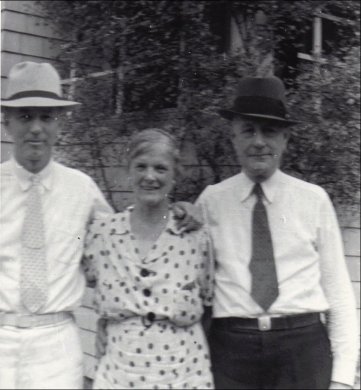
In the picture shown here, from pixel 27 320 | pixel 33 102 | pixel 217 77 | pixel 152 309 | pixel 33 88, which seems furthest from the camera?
pixel 217 77

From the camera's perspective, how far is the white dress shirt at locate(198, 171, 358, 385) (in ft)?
8.14

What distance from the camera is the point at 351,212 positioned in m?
4.69

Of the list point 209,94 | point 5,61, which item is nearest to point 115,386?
point 209,94

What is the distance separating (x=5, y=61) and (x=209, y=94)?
2251 mm

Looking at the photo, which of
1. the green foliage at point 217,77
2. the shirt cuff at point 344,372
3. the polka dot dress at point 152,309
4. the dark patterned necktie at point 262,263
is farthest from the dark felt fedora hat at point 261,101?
the green foliage at point 217,77

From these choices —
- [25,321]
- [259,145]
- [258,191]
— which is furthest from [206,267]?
[25,321]

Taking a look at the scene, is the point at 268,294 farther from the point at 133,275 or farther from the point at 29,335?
the point at 29,335

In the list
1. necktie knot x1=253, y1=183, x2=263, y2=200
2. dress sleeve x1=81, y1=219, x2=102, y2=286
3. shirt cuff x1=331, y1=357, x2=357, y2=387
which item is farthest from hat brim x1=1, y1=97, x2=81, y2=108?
shirt cuff x1=331, y1=357, x2=357, y2=387

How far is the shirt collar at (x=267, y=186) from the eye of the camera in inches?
103

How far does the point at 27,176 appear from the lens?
254cm

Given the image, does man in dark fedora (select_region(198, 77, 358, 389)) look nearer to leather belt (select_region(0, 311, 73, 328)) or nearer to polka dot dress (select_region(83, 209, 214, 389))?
polka dot dress (select_region(83, 209, 214, 389))

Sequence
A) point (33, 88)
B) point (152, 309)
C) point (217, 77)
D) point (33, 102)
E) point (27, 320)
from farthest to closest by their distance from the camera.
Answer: point (217, 77)
point (33, 88)
point (33, 102)
point (27, 320)
point (152, 309)

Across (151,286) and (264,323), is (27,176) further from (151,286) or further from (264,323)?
(264,323)

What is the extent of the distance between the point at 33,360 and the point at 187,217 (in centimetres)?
84
